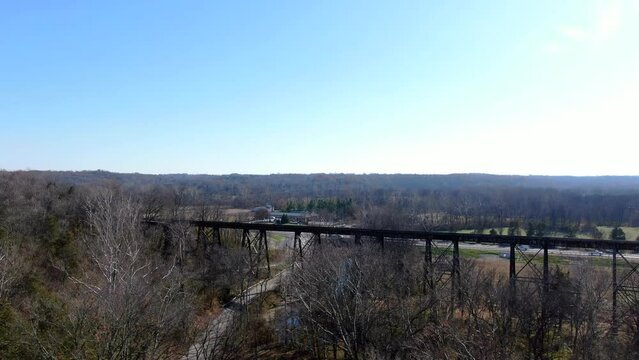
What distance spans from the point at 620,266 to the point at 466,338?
33460mm

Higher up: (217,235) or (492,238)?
(492,238)

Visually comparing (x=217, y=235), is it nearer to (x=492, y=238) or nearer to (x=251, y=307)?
(x=251, y=307)

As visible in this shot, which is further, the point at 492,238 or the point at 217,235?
the point at 217,235

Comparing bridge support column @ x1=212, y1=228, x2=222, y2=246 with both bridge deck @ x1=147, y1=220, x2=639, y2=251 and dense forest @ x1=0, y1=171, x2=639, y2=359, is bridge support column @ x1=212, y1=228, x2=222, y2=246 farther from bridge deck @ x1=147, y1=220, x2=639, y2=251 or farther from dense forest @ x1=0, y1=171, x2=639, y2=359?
bridge deck @ x1=147, y1=220, x2=639, y2=251

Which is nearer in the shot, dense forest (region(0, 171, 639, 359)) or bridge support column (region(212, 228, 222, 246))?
dense forest (region(0, 171, 639, 359))

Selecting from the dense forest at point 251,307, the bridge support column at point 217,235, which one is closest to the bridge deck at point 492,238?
the dense forest at point 251,307

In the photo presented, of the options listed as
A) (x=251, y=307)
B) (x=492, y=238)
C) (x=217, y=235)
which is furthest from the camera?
(x=217, y=235)

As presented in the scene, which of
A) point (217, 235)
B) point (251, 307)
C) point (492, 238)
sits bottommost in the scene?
point (251, 307)

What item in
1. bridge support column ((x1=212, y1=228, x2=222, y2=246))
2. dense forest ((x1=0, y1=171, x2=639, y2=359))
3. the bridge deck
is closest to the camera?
dense forest ((x1=0, y1=171, x2=639, y2=359))

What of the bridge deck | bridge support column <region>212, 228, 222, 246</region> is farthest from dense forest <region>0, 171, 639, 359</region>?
the bridge deck

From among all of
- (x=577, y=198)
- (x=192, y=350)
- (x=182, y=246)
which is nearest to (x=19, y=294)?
(x=192, y=350)

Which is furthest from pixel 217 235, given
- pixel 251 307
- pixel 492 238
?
pixel 492 238

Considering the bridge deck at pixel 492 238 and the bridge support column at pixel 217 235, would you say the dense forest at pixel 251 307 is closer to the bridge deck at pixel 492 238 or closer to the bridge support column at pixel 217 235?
the bridge support column at pixel 217 235

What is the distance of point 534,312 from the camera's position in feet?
66.4
